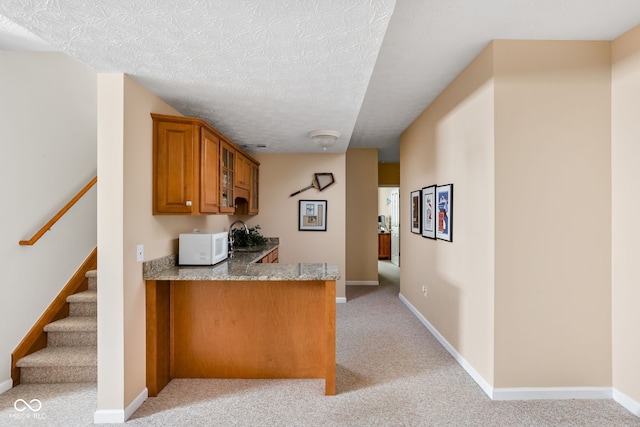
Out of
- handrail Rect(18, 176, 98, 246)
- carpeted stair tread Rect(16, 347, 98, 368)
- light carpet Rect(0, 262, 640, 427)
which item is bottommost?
light carpet Rect(0, 262, 640, 427)

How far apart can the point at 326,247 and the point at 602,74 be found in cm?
365

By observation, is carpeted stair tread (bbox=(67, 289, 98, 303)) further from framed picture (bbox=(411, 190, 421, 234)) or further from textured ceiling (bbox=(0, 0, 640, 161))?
framed picture (bbox=(411, 190, 421, 234))

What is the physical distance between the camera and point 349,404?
2355 mm

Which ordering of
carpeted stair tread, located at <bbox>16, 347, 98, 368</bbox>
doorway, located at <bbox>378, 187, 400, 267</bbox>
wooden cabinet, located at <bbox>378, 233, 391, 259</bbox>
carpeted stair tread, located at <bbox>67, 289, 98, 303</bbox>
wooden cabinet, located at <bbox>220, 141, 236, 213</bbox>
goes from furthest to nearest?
wooden cabinet, located at <bbox>378, 233, 391, 259</bbox> < doorway, located at <bbox>378, 187, 400, 267</bbox> < wooden cabinet, located at <bbox>220, 141, 236, 213</bbox> < carpeted stair tread, located at <bbox>67, 289, 98, 303</bbox> < carpeted stair tread, located at <bbox>16, 347, 98, 368</bbox>

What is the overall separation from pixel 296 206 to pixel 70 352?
125 inches

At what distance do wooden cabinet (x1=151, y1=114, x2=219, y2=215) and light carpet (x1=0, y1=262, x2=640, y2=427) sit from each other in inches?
56.2

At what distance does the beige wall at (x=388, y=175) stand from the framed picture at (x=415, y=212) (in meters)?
3.32

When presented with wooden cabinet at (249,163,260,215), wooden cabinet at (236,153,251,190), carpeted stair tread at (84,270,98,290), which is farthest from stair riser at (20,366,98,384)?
wooden cabinet at (249,163,260,215)

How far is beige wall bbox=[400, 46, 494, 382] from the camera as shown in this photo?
2459 millimetres

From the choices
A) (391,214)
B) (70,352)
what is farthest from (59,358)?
(391,214)

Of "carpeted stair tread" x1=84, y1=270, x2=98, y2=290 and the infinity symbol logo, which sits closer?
the infinity symbol logo

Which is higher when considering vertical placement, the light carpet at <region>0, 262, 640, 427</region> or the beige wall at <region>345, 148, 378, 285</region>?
the beige wall at <region>345, 148, 378, 285</region>

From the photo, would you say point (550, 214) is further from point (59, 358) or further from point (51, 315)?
point (51, 315)

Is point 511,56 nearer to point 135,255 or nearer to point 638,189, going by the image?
point 638,189
